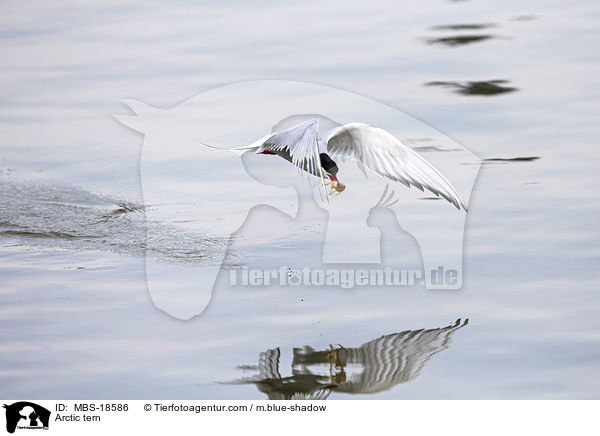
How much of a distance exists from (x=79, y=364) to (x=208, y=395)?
2.35 feet

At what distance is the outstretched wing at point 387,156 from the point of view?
4.55m

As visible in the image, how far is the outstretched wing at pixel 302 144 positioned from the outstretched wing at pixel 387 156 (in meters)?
0.44

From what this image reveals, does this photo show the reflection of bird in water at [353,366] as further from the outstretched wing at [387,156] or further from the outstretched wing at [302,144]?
the outstretched wing at [302,144]

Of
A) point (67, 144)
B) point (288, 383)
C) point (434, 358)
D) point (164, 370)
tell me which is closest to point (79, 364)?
point (164, 370)

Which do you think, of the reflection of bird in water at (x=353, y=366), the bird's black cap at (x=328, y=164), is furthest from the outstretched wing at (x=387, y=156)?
the reflection of bird in water at (x=353, y=366)

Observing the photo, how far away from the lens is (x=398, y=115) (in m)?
7.18

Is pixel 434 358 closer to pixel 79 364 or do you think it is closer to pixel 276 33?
pixel 79 364

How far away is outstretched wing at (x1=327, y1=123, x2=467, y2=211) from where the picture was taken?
4.55 metres

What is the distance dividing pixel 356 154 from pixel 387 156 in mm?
184

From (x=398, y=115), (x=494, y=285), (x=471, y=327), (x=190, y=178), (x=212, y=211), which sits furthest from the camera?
(x=398, y=115)

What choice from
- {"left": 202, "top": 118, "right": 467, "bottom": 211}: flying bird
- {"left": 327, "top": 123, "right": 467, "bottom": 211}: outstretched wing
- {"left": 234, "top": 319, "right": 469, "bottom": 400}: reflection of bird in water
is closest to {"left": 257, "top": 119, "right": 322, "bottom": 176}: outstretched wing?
{"left": 202, "top": 118, "right": 467, "bottom": 211}: flying bird

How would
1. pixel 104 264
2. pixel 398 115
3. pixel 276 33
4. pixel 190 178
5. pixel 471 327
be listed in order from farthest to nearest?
pixel 276 33
pixel 398 115
pixel 190 178
pixel 104 264
pixel 471 327
